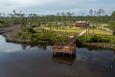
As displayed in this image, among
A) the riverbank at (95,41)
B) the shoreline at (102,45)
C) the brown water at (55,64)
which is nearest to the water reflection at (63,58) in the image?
the brown water at (55,64)

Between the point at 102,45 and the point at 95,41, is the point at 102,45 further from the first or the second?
the point at 95,41

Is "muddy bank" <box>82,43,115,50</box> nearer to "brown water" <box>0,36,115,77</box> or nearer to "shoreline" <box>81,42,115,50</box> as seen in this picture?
"shoreline" <box>81,42,115,50</box>

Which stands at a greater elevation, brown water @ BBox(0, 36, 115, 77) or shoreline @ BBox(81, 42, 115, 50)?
shoreline @ BBox(81, 42, 115, 50)

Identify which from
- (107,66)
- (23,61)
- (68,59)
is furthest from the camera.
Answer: (68,59)

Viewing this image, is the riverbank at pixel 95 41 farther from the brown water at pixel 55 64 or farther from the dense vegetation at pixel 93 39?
the brown water at pixel 55 64

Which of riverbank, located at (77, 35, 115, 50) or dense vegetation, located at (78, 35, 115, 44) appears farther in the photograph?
dense vegetation, located at (78, 35, 115, 44)

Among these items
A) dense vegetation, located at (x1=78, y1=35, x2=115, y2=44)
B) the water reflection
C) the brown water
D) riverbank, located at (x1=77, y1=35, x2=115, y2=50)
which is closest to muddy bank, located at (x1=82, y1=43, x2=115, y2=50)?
riverbank, located at (x1=77, y1=35, x2=115, y2=50)

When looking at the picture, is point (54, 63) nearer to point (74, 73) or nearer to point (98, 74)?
point (74, 73)

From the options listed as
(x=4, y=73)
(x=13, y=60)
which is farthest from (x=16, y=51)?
(x=4, y=73)
